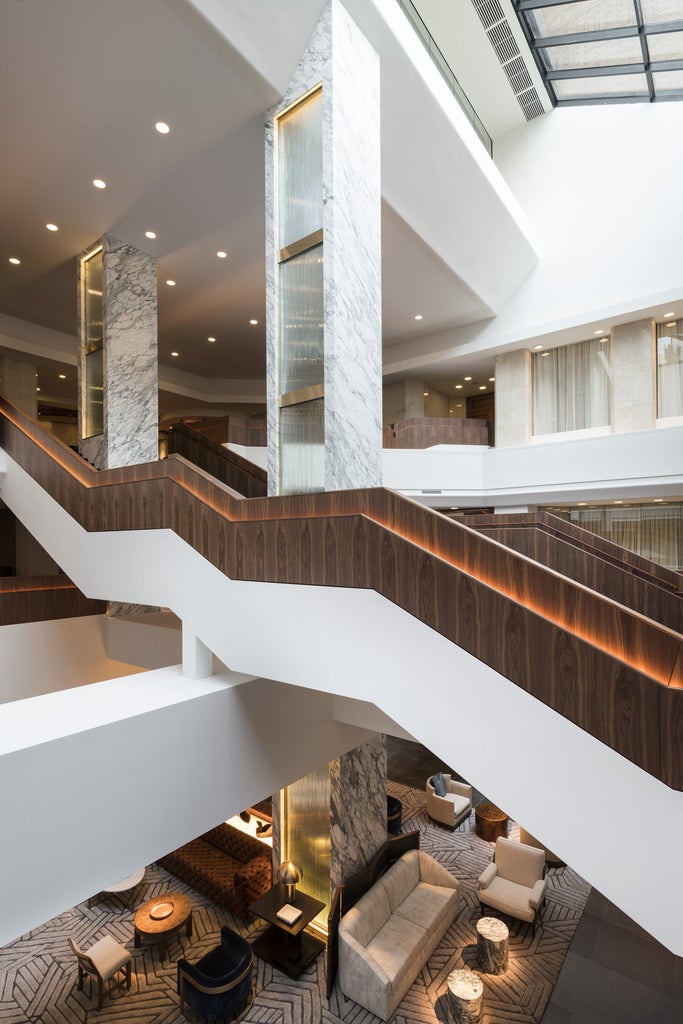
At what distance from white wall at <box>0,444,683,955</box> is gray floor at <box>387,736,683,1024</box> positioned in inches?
171

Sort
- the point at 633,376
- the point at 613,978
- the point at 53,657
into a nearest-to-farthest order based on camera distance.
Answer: the point at 613,978
the point at 53,657
the point at 633,376

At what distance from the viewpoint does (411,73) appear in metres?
5.39

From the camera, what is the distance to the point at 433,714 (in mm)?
2693

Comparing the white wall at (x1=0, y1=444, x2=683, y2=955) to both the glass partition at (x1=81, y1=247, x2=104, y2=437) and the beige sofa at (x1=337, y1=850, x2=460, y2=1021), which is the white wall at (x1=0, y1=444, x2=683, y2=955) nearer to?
the beige sofa at (x1=337, y1=850, x2=460, y2=1021)

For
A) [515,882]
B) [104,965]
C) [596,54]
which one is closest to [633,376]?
[596,54]

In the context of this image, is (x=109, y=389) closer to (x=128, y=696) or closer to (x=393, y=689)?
(x=128, y=696)

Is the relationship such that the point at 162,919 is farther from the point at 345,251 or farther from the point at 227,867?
the point at 345,251

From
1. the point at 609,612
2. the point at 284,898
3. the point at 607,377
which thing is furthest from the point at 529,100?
the point at 284,898

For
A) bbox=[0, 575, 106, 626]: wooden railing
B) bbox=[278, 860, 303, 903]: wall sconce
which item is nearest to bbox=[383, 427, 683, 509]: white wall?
bbox=[0, 575, 106, 626]: wooden railing

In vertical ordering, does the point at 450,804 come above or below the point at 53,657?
below

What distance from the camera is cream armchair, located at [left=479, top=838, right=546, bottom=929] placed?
6.69 meters

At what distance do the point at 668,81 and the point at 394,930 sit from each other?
500 inches

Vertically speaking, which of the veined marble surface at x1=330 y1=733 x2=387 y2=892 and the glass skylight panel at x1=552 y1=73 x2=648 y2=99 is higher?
the glass skylight panel at x1=552 y1=73 x2=648 y2=99

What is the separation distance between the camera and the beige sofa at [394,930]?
5.61 m
